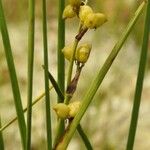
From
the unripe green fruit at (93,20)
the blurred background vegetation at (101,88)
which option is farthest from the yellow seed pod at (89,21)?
the blurred background vegetation at (101,88)

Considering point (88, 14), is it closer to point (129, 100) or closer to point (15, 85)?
point (15, 85)

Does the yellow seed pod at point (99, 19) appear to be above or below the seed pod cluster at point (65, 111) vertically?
above


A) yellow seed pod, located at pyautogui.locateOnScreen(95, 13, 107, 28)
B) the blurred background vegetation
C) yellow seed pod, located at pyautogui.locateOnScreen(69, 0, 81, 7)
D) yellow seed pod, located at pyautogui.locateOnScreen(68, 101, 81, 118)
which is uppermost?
yellow seed pod, located at pyautogui.locateOnScreen(69, 0, 81, 7)

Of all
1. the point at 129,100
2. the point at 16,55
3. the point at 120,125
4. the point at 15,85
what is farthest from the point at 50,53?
the point at 15,85

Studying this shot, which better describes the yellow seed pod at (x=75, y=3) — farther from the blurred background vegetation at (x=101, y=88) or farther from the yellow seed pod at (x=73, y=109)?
the blurred background vegetation at (x=101, y=88)

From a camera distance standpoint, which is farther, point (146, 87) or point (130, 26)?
point (146, 87)

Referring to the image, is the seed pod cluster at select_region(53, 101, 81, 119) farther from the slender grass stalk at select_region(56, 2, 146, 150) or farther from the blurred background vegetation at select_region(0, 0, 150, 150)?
the blurred background vegetation at select_region(0, 0, 150, 150)

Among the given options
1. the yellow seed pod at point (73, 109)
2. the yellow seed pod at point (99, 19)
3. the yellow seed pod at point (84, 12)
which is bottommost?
the yellow seed pod at point (73, 109)

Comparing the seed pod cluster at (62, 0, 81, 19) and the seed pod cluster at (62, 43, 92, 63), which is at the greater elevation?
the seed pod cluster at (62, 0, 81, 19)

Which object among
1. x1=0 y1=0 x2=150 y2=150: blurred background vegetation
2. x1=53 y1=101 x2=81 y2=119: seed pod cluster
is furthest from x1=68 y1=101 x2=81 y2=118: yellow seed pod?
x1=0 y1=0 x2=150 y2=150: blurred background vegetation
